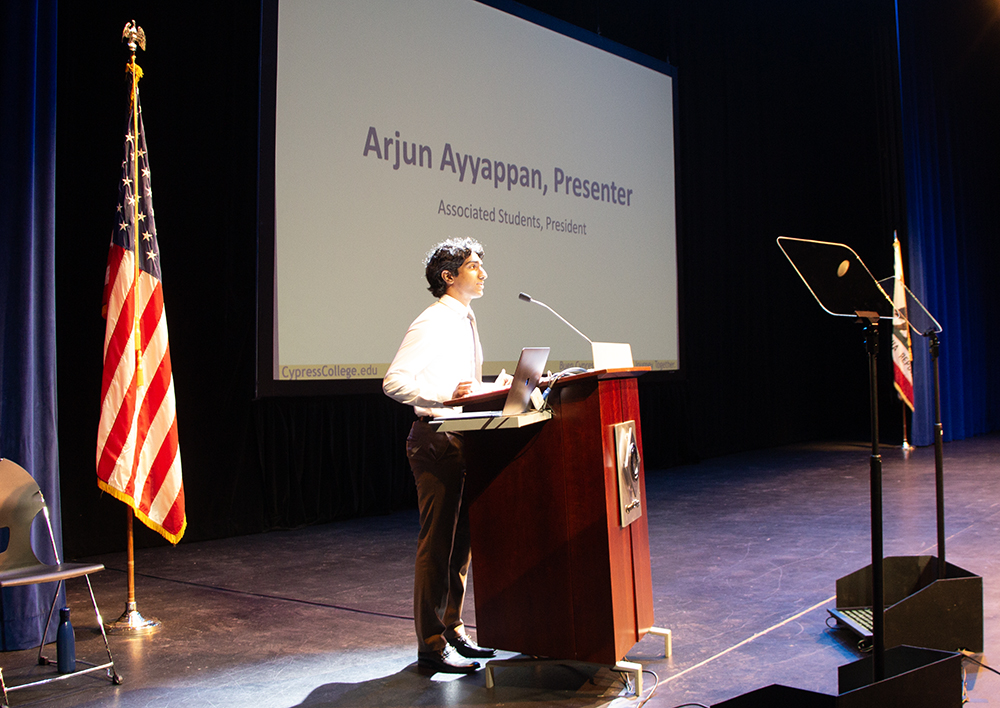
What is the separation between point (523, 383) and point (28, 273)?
81.7 inches

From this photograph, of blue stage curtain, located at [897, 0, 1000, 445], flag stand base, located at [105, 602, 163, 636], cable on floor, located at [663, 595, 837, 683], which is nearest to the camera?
cable on floor, located at [663, 595, 837, 683]

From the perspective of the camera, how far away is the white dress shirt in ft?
8.96

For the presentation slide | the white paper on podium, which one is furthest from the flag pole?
the white paper on podium

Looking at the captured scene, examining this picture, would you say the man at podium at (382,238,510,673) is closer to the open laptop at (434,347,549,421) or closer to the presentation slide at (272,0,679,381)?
the open laptop at (434,347,549,421)

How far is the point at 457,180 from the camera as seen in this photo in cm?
618

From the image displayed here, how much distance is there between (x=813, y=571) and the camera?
411 centimetres

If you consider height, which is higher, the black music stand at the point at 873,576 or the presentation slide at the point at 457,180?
the presentation slide at the point at 457,180

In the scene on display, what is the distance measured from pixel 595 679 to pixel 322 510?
364 cm

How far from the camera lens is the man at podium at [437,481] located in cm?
277

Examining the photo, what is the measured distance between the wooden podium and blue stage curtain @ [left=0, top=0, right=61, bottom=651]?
1788mm

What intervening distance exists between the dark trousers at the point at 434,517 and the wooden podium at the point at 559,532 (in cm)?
13

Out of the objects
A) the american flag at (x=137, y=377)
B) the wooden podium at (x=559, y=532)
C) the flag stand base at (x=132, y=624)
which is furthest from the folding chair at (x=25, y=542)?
the wooden podium at (x=559, y=532)

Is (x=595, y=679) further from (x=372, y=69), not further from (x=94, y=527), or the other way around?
(x=372, y=69)

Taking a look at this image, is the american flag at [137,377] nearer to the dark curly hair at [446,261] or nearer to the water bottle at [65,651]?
the water bottle at [65,651]
